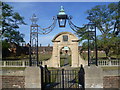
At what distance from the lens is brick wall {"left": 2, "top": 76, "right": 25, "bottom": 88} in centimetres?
557

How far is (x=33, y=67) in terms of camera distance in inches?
214

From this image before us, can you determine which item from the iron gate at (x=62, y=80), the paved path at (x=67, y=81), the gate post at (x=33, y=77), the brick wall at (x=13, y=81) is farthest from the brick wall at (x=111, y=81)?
the brick wall at (x=13, y=81)

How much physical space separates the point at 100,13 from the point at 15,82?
1862cm

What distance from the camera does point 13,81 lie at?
5617mm

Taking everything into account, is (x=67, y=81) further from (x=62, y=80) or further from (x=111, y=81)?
(x=111, y=81)

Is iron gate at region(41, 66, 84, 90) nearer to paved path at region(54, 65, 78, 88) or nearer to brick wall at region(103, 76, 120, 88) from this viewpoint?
paved path at region(54, 65, 78, 88)

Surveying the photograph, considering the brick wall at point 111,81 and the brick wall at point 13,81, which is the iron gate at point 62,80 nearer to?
the brick wall at point 13,81

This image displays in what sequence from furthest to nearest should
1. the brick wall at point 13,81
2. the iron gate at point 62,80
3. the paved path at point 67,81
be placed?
the paved path at point 67,81 < the iron gate at point 62,80 < the brick wall at point 13,81

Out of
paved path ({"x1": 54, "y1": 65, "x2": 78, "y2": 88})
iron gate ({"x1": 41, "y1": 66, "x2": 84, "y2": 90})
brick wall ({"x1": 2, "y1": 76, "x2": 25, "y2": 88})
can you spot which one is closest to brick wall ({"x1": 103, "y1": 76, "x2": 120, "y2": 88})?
iron gate ({"x1": 41, "y1": 66, "x2": 84, "y2": 90})

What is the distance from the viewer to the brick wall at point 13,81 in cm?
557

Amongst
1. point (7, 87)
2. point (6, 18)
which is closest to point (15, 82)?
point (7, 87)

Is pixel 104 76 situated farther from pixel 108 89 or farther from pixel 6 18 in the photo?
pixel 6 18

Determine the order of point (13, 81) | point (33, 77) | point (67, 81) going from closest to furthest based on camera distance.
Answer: point (33, 77), point (13, 81), point (67, 81)

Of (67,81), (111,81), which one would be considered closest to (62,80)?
(67,81)
